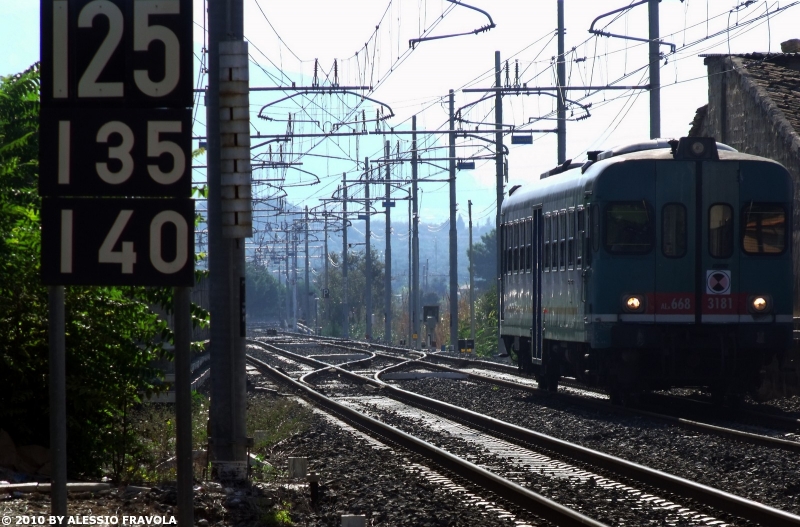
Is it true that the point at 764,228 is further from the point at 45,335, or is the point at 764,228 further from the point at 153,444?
the point at 45,335

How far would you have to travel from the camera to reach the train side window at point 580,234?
1719 cm

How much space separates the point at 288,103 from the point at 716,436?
21.8 metres

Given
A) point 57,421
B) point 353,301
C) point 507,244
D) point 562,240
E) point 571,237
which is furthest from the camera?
point 353,301

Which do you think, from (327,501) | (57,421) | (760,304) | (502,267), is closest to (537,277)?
(502,267)

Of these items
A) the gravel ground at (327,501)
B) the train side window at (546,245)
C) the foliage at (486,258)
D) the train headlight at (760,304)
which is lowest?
the gravel ground at (327,501)

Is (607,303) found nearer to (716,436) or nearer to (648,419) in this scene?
(648,419)

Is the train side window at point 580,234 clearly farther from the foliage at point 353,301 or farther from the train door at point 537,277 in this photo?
the foliage at point 353,301

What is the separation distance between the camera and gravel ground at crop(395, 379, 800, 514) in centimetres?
1020

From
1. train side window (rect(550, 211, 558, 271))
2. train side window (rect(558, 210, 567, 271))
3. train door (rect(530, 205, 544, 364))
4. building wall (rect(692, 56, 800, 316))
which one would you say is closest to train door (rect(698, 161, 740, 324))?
train side window (rect(558, 210, 567, 271))

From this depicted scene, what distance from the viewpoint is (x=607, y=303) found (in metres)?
16.5

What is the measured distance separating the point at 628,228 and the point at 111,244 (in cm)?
1234

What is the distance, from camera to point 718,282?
1662 cm

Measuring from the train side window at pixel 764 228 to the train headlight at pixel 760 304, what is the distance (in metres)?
0.65

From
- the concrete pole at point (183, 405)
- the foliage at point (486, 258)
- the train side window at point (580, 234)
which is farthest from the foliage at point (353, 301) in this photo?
the concrete pole at point (183, 405)
